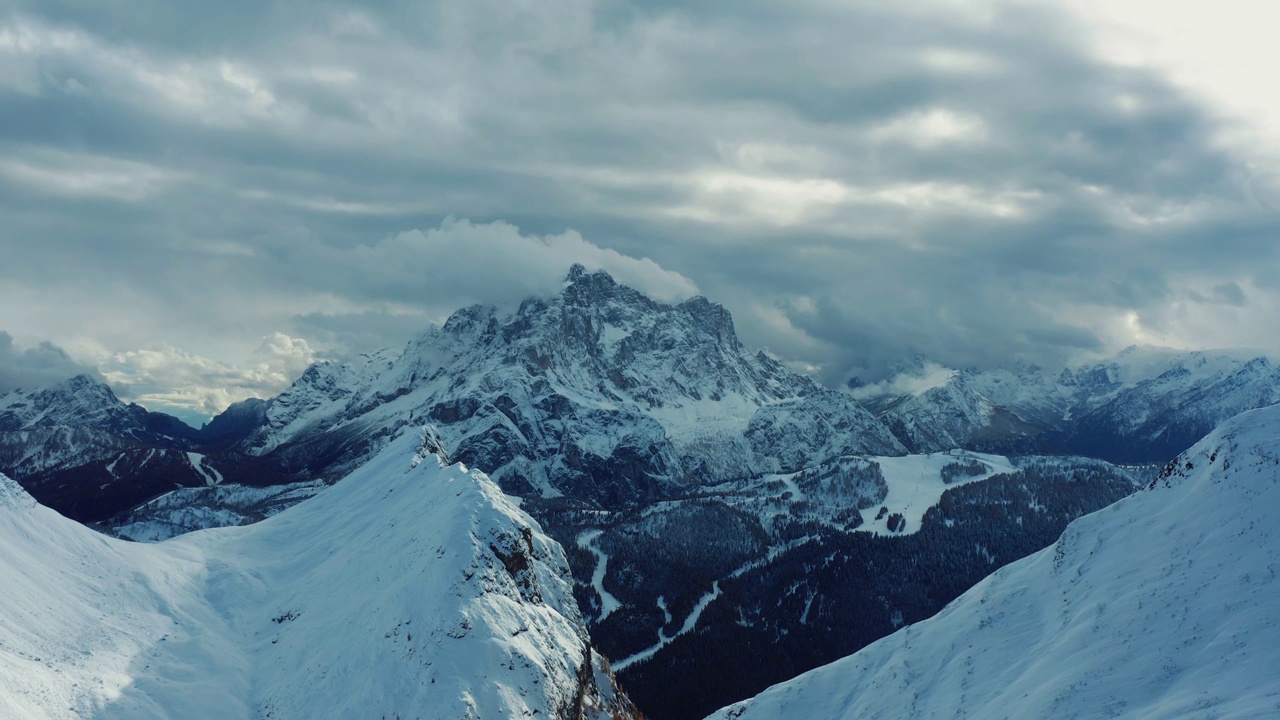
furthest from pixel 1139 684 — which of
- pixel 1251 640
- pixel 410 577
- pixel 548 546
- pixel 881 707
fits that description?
→ pixel 548 546

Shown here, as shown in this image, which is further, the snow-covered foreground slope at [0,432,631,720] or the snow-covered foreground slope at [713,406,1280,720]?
the snow-covered foreground slope at [0,432,631,720]

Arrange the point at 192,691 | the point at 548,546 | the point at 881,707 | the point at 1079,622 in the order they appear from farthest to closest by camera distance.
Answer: the point at 548,546 → the point at 881,707 → the point at 1079,622 → the point at 192,691

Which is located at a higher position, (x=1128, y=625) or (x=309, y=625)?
(x=1128, y=625)

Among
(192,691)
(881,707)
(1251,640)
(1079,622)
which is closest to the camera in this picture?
(1251,640)

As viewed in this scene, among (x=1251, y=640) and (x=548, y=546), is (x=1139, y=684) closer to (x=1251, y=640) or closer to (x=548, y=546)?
(x=1251, y=640)

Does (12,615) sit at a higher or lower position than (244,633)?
higher

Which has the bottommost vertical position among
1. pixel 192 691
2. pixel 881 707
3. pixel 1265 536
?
pixel 881 707
